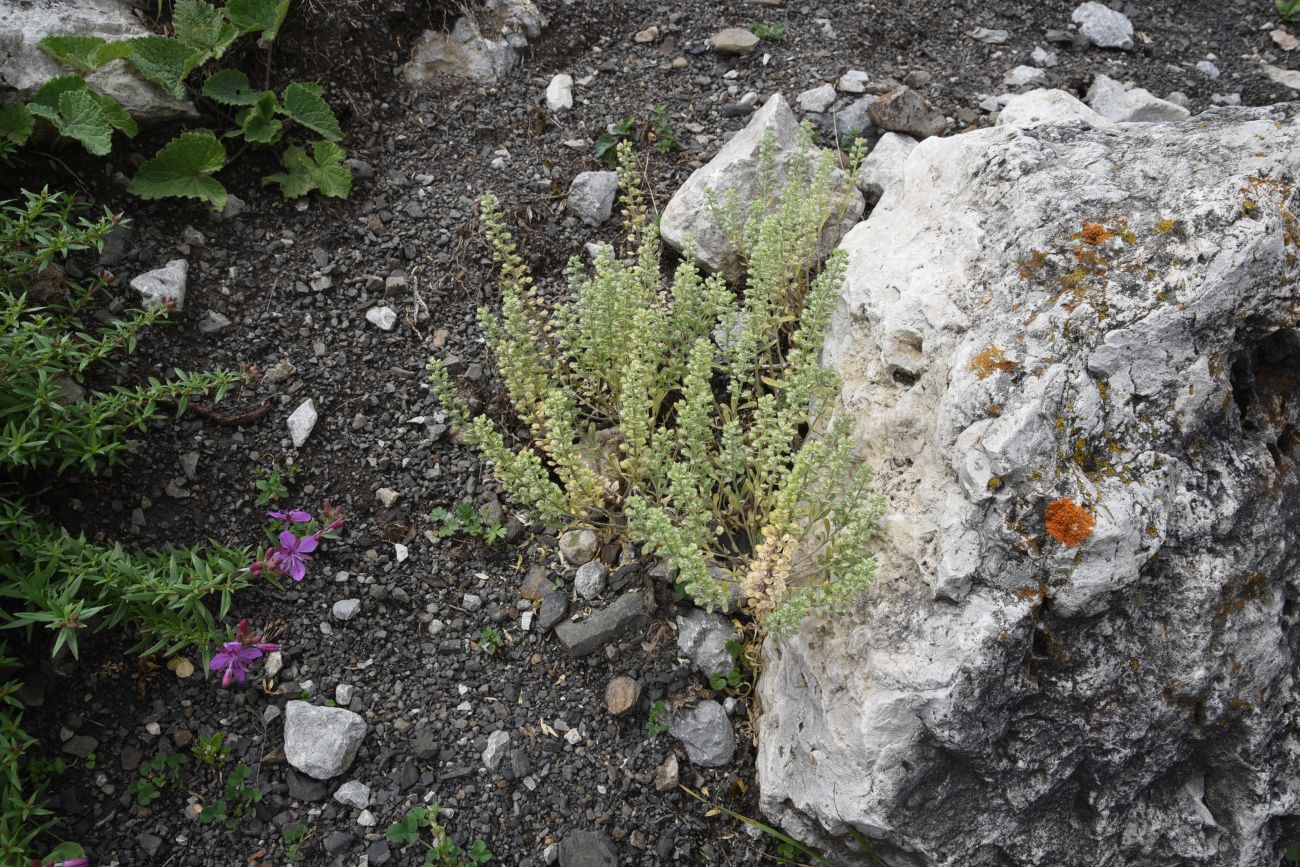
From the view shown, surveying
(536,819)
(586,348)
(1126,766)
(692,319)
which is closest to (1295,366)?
(1126,766)

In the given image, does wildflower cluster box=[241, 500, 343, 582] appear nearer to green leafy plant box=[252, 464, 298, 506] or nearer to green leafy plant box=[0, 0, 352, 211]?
green leafy plant box=[252, 464, 298, 506]

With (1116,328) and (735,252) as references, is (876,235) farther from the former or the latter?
(1116,328)

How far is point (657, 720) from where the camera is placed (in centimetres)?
405

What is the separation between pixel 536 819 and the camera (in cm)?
385

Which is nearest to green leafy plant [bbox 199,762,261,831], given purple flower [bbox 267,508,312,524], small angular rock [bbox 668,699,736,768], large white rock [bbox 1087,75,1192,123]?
purple flower [bbox 267,508,312,524]

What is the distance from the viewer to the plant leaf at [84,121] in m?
4.53

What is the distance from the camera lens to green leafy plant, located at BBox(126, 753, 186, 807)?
3.70m

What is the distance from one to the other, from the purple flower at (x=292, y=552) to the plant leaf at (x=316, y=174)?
2162 mm

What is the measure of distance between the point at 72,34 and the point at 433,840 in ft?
15.2

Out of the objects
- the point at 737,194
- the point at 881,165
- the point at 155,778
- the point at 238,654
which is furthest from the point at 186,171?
the point at 881,165

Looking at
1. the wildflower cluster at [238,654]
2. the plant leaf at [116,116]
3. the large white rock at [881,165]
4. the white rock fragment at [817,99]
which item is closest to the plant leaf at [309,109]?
the plant leaf at [116,116]

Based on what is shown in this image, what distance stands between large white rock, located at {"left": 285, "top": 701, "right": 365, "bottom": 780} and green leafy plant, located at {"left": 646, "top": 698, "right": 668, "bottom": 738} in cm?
123

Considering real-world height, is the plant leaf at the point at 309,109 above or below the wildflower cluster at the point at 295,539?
above

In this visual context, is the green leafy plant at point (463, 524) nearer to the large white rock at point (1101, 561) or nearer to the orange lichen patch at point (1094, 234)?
the large white rock at point (1101, 561)
